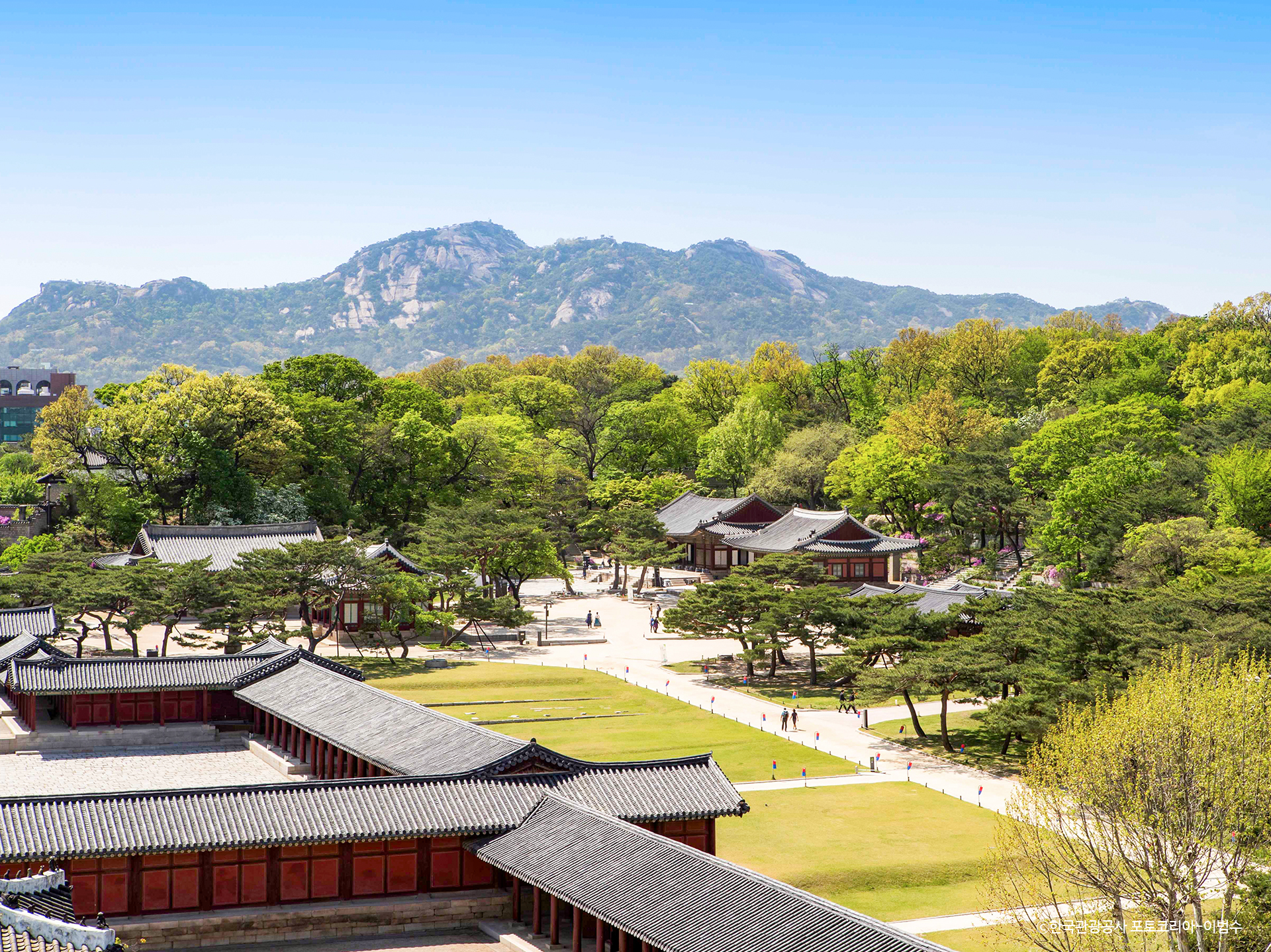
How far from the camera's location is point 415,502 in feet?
306

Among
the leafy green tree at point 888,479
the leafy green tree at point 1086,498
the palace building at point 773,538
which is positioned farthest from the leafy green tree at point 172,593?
the leafy green tree at point 888,479

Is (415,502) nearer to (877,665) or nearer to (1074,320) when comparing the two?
(877,665)

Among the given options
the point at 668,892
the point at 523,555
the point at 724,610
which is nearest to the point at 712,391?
the point at 523,555

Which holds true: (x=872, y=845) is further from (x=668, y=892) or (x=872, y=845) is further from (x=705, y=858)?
(x=668, y=892)

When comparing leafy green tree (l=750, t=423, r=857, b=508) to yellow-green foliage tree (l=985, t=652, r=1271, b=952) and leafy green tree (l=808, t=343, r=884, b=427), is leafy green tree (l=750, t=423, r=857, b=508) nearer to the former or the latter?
leafy green tree (l=808, t=343, r=884, b=427)

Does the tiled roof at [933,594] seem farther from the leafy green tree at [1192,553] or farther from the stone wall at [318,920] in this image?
the stone wall at [318,920]

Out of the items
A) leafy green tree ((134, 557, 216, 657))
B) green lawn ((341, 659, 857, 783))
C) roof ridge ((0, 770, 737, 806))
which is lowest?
green lawn ((341, 659, 857, 783))

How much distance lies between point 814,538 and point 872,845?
2015 inches

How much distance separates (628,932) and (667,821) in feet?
23.2

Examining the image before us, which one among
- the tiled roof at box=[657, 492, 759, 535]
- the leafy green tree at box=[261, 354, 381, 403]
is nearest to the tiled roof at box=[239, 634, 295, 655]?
the leafy green tree at box=[261, 354, 381, 403]

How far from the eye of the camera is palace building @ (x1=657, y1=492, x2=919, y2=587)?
87.4 m

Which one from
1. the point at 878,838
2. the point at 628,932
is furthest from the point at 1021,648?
the point at 628,932

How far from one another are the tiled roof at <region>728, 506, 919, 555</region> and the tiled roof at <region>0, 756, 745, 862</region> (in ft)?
181

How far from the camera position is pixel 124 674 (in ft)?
155
